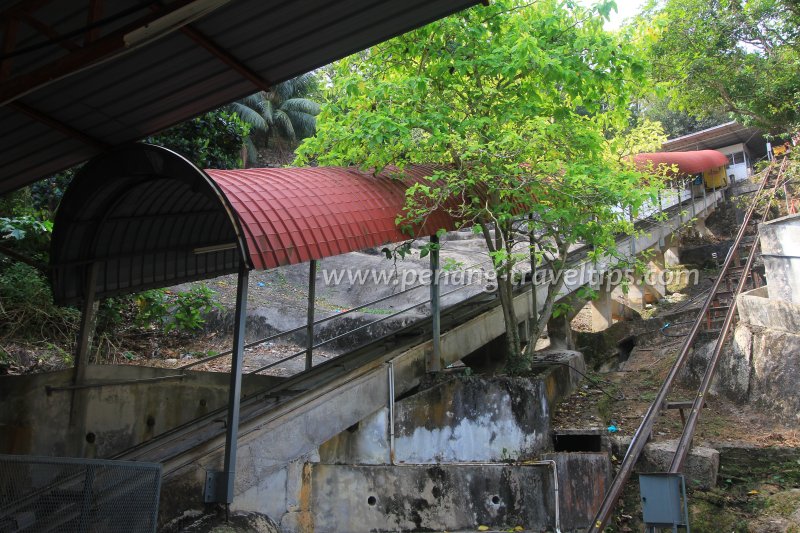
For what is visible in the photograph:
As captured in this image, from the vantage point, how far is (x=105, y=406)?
28.7 ft

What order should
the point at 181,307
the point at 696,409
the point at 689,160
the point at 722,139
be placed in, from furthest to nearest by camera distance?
the point at 722,139 → the point at 689,160 → the point at 181,307 → the point at 696,409

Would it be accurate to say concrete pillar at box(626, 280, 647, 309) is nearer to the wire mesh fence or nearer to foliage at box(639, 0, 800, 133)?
foliage at box(639, 0, 800, 133)

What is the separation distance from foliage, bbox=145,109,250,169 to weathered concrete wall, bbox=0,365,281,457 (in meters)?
4.60

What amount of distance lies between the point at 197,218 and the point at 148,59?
149 inches

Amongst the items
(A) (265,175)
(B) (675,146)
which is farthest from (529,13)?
(B) (675,146)

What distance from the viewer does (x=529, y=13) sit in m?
9.70

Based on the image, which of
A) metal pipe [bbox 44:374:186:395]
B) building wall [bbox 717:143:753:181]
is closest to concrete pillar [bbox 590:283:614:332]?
metal pipe [bbox 44:374:186:395]

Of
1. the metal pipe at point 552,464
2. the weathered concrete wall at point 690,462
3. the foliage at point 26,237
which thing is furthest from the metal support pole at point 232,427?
the weathered concrete wall at point 690,462

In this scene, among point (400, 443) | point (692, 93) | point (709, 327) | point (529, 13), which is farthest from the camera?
point (692, 93)

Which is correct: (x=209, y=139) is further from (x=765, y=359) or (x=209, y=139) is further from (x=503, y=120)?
(x=765, y=359)

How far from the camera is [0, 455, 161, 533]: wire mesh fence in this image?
4.37 meters

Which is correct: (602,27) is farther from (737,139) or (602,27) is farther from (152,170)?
(737,139)

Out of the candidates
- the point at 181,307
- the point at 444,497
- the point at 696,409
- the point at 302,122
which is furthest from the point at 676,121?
the point at 444,497

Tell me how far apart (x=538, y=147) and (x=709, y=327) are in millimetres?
5807
